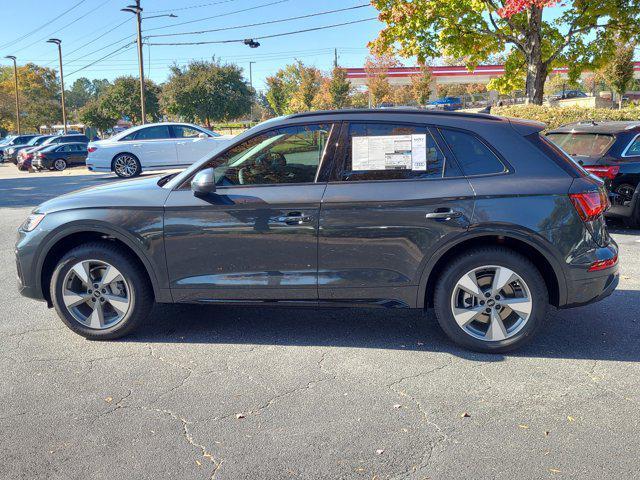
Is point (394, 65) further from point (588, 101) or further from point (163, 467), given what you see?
point (163, 467)

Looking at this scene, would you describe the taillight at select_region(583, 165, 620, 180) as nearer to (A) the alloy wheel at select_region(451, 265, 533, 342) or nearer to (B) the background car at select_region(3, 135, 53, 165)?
(A) the alloy wheel at select_region(451, 265, 533, 342)

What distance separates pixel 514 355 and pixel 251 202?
2.25 metres

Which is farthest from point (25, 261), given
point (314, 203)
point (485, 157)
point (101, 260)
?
point (485, 157)

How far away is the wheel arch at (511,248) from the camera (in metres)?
4.27

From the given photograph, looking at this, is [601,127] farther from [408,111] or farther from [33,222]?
[33,222]

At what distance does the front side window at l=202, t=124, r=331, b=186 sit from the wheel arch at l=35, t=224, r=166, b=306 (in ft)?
2.76

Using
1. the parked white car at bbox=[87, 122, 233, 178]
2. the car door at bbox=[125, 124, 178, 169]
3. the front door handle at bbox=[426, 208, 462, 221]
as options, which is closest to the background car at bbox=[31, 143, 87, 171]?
the parked white car at bbox=[87, 122, 233, 178]

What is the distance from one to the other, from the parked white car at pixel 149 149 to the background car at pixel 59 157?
923 centimetres

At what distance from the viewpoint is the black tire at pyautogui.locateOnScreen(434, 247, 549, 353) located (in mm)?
4277

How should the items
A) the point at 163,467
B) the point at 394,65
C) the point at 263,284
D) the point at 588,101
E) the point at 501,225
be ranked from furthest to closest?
the point at 394,65 → the point at 588,101 → the point at 263,284 → the point at 501,225 → the point at 163,467

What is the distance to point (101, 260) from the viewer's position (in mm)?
4645

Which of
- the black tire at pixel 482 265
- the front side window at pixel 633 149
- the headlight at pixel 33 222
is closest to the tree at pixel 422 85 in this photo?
the front side window at pixel 633 149

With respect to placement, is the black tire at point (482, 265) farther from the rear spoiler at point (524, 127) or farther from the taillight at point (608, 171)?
the taillight at point (608, 171)

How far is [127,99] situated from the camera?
5238 cm
